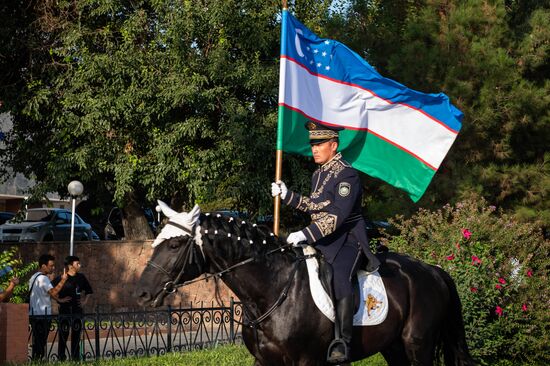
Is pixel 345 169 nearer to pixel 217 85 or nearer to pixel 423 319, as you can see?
pixel 423 319

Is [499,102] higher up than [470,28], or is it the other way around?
[470,28]

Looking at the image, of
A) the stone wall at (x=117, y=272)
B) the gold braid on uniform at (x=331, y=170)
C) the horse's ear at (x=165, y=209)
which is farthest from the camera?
the stone wall at (x=117, y=272)

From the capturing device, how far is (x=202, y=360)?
13.7m

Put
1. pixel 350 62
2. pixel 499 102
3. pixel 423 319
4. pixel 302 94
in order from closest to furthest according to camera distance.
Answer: pixel 423 319 → pixel 302 94 → pixel 350 62 → pixel 499 102

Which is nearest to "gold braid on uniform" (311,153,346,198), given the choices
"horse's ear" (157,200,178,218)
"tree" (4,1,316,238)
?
"horse's ear" (157,200,178,218)

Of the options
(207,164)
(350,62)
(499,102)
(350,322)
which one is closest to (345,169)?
(350,322)

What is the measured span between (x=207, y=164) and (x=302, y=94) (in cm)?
1271

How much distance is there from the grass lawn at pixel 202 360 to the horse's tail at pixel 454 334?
373 centimetres

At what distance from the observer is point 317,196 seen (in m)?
8.40

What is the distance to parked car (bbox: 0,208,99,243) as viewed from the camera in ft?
106

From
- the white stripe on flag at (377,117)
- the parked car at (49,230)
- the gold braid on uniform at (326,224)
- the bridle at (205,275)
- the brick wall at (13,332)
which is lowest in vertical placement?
the parked car at (49,230)

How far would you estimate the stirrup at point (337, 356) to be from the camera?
7957 millimetres

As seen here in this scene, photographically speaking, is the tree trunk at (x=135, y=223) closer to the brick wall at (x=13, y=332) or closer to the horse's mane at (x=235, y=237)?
the brick wall at (x=13, y=332)

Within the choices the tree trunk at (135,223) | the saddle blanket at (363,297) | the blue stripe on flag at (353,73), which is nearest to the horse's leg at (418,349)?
the saddle blanket at (363,297)
